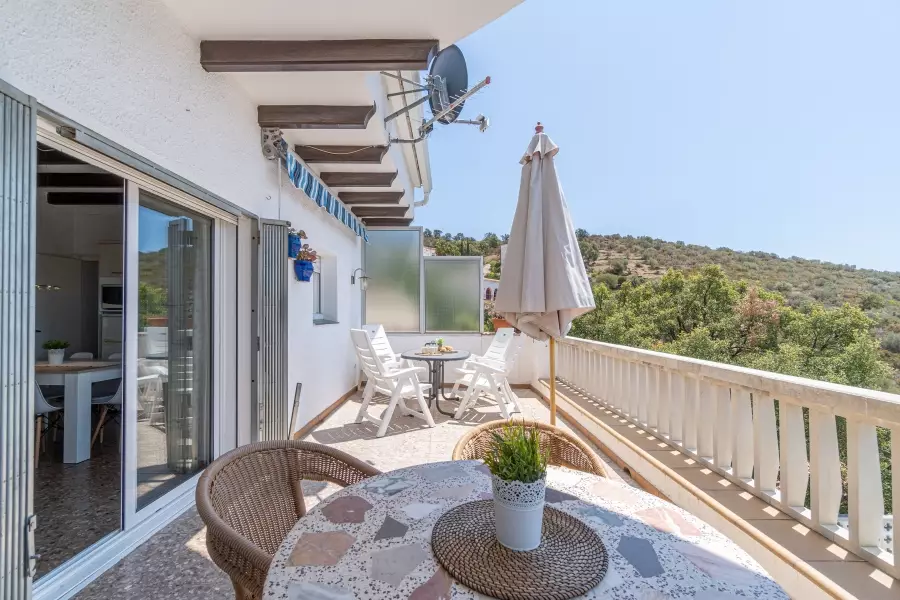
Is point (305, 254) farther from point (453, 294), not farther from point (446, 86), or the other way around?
point (453, 294)

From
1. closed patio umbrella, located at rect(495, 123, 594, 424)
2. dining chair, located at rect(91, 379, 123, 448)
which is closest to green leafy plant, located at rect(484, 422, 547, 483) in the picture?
closed patio umbrella, located at rect(495, 123, 594, 424)

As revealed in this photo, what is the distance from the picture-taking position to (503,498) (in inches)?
36.5

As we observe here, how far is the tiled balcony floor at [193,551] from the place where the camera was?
1874mm

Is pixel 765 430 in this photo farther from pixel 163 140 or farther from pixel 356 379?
pixel 356 379

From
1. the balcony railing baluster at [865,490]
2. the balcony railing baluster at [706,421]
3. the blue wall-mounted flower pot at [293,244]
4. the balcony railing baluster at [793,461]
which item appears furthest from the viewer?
the blue wall-mounted flower pot at [293,244]

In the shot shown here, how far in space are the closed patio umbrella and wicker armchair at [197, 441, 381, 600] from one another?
1225 mm

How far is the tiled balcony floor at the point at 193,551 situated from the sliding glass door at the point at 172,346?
28cm

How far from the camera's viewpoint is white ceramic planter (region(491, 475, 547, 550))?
0.91m

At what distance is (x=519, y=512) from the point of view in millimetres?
920

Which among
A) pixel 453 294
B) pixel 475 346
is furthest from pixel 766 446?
pixel 453 294

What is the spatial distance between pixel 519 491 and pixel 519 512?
52mm

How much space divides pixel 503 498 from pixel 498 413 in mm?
A: 4272

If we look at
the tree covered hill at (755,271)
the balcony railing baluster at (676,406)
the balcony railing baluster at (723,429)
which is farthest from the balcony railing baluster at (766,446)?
the tree covered hill at (755,271)

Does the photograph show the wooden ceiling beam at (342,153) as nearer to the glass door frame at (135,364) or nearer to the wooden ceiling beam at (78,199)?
the glass door frame at (135,364)
